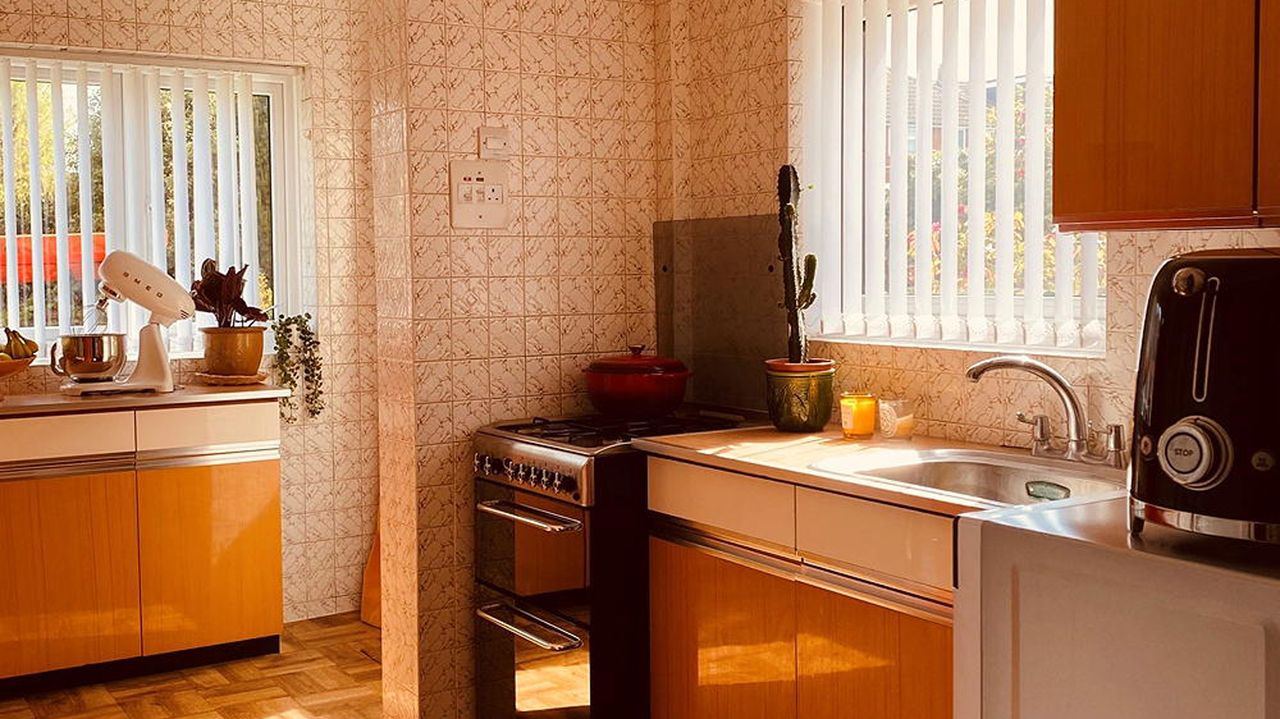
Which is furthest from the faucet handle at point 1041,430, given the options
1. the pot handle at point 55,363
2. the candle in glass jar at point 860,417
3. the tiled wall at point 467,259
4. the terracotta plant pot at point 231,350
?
the pot handle at point 55,363

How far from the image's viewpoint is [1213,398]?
4.77ft

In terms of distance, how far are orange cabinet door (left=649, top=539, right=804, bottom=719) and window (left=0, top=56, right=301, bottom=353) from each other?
2.54 m

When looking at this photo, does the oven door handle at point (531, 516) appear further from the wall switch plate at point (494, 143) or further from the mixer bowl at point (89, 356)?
the mixer bowl at point (89, 356)

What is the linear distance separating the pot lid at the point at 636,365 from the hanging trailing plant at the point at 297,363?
1.72m

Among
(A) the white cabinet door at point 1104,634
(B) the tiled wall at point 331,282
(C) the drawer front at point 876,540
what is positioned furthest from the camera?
(B) the tiled wall at point 331,282

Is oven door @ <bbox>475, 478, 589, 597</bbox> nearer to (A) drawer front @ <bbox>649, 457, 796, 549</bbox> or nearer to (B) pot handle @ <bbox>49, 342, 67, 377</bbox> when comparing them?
(A) drawer front @ <bbox>649, 457, 796, 549</bbox>

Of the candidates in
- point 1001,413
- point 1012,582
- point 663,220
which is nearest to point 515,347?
point 663,220

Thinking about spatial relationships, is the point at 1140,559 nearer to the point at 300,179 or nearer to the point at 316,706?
the point at 316,706

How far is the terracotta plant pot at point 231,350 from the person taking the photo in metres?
→ 4.53

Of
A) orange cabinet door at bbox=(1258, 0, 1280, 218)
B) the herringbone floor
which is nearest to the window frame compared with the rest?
the herringbone floor

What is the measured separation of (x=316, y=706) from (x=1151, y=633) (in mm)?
3138

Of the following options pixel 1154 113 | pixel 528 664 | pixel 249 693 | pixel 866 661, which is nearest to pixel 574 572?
pixel 528 664

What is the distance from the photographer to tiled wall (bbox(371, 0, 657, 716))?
3.42 metres

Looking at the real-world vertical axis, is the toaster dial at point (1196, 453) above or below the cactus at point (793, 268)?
below
